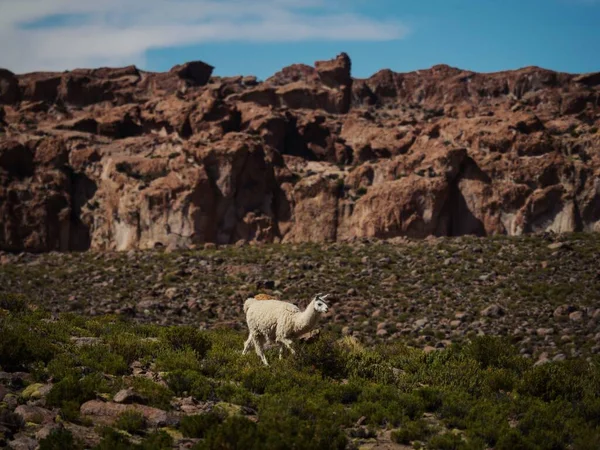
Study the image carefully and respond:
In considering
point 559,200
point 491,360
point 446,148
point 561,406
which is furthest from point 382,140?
point 561,406

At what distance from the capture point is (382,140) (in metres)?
71.3

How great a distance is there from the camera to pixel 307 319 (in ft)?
56.9

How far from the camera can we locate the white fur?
17.4 meters

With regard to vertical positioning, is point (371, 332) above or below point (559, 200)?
below

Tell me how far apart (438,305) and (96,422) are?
79.6ft

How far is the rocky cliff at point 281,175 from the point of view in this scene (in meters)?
60.2

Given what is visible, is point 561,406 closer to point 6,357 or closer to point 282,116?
point 6,357

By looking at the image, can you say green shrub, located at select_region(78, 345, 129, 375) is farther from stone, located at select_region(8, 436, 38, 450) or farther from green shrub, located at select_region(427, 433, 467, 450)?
green shrub, located at select_region(427, 433, 467, 450)

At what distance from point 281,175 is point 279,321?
4993 cm

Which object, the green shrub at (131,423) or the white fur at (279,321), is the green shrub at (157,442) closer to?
the green shrub at (131,423)

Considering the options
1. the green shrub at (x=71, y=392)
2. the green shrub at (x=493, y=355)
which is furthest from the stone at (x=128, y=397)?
the green shrub at (x=493, y=355)

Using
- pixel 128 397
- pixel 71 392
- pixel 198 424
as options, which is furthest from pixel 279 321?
pixel 71 392

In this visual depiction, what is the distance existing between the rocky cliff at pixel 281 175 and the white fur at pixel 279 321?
36.6 meters

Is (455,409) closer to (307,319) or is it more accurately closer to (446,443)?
(446,443)
